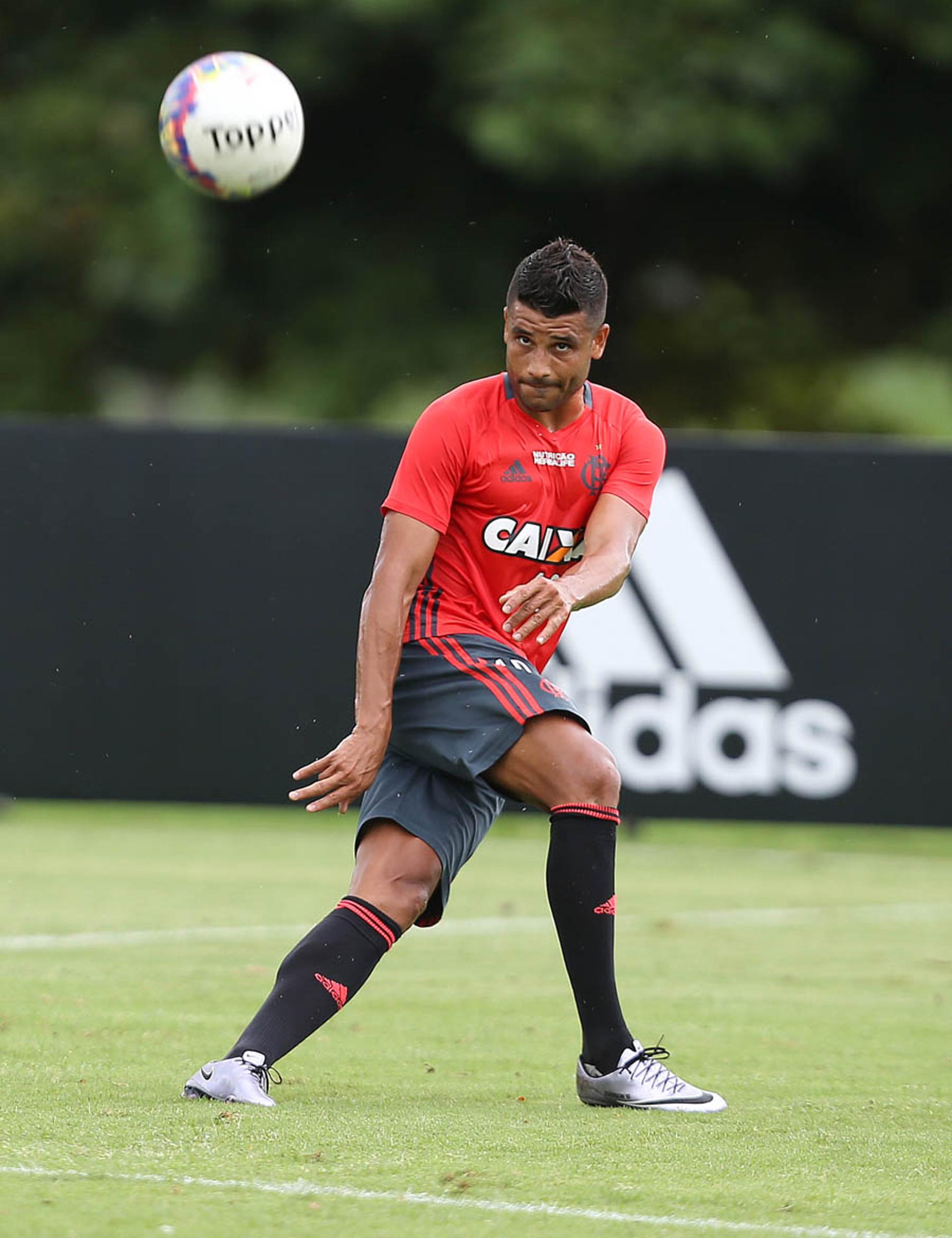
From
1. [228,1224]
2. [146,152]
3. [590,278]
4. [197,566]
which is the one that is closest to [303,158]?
[146,152]

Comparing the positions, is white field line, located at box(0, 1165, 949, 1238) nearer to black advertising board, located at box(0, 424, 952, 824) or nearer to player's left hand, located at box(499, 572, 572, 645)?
player's left hand, located at box(499, 572, 572, 645)

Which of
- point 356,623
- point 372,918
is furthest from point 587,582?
point 356,623

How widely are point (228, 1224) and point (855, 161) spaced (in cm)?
2129

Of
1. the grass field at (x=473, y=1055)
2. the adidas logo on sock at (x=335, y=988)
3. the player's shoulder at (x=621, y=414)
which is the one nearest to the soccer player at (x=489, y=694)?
the adidas logo on sock at (x=335, y=988)

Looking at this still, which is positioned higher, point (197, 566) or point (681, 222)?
point (681, 222)

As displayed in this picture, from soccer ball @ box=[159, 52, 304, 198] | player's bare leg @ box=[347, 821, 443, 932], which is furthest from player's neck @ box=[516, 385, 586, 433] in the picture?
soccer ball @ box=[159, 52, 304, 198]

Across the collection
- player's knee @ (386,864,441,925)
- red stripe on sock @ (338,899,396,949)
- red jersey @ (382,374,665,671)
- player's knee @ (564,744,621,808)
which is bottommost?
red stripe on sock @ (338,899,396,949)

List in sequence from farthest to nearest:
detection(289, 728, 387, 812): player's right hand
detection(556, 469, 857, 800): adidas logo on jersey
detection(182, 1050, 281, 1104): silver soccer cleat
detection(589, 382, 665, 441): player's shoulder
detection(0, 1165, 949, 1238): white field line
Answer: detection(556, 469, 857, 800): adidas logo on jersey
detection(589, 382, 665, 441): player's shoulder
detection(289, 728, 387, 812): player's right hand
detection(182, 1050, 281, 1104): silver soccer cleat
detection(0, 1165, 949, 1238): white field line

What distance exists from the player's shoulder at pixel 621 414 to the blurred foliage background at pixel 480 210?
52.6ft

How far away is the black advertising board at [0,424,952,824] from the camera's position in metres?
13.1

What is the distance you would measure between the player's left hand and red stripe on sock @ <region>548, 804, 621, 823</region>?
0.45 m

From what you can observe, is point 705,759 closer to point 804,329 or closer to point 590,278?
point 590,278

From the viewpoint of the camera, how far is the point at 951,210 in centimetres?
2472

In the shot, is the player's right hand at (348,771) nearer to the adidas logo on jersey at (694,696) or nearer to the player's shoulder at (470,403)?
the player's shoulder at (470,403)
